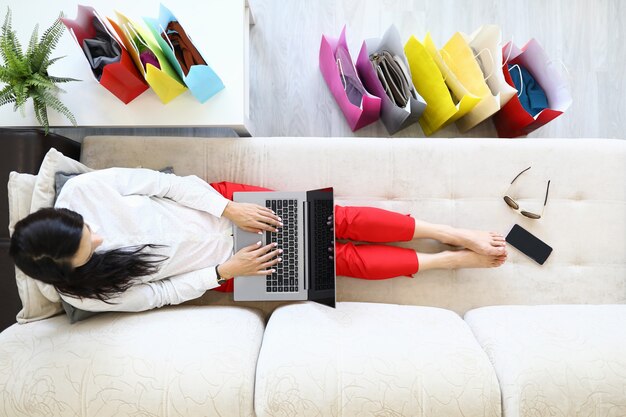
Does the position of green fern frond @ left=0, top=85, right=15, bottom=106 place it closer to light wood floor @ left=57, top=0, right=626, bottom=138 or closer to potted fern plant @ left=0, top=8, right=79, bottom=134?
potted fern plant @ left=0, top=8, right=79, bottom=134

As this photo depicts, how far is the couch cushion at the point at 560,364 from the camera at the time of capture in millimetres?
1386

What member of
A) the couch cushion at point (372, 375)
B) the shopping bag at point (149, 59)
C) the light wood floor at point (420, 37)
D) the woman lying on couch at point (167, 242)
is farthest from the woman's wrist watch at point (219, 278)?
the light wood floor at point (420, 37)

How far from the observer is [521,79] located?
6.51ft

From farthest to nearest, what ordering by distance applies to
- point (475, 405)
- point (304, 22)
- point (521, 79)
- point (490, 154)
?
point (304, 22), point (521, 79), point (490, 154), point (475, 405)

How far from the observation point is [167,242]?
1620 millimetres

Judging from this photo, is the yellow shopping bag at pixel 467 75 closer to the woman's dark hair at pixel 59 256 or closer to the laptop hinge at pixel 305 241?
the laptop hinge at pixel 305 241

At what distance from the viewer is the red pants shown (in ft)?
5.57

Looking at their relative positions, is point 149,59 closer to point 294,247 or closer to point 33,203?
point 33,203

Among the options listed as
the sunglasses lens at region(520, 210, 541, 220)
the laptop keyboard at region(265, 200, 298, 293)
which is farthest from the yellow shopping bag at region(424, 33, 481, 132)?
the laptop keyboard at region(265, 200, 298, 293)

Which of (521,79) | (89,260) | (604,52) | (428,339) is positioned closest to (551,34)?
(604,52)

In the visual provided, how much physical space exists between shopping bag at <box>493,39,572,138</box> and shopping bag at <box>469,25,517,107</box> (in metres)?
0.08

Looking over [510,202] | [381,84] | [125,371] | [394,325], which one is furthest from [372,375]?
[381,84]

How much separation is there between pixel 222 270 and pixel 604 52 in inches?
83.8

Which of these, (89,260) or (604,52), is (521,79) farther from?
(89,260)
